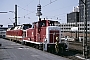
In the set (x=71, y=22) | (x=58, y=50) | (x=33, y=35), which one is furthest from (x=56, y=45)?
(x=71, y=22)

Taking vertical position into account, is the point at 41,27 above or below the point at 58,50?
above

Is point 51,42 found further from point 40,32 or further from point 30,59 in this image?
point 30,59

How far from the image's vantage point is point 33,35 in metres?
29.6

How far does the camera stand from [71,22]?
103688 mm

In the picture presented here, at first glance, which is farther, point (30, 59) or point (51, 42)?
point (51, 42)

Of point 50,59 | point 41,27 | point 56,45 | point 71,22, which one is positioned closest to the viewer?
point 50,59

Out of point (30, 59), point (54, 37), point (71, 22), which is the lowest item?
point (30, 59)

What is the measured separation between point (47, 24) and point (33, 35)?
16.4ft

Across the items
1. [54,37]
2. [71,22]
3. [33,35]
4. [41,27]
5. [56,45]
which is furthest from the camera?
[71,22]

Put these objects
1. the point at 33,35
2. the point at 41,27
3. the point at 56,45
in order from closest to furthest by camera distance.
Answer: the point at 56,45, the point at 41,27, the point at 33,35

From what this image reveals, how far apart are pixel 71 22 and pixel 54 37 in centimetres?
8066

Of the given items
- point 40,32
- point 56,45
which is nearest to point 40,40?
point 40,32

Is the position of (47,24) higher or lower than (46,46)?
higher

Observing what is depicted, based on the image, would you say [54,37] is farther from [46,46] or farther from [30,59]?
[30,59]
